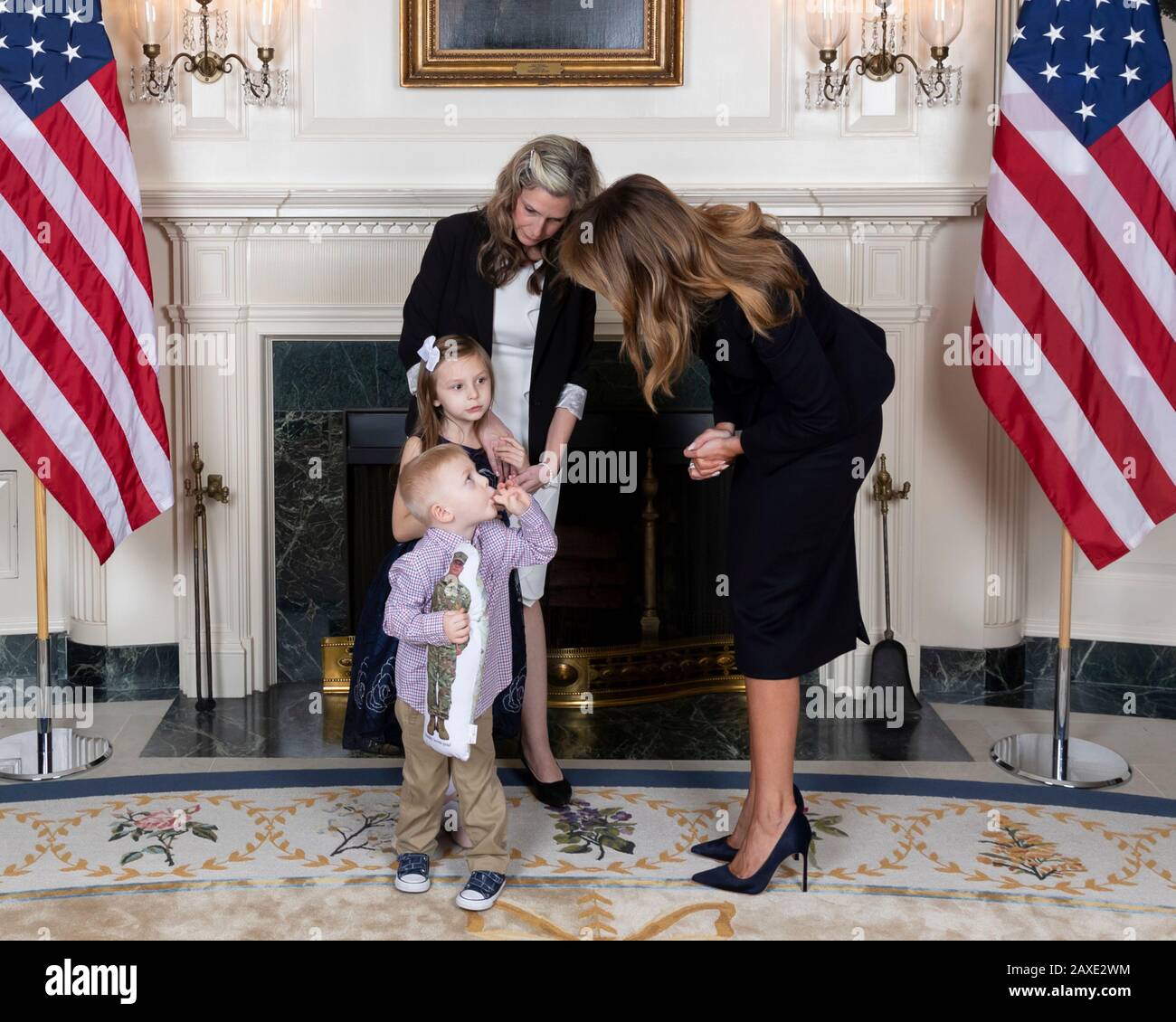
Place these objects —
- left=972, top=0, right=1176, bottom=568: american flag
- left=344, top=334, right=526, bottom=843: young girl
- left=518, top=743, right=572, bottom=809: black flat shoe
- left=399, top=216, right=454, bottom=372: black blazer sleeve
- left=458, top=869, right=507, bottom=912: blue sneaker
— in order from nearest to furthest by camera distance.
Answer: left=458, top=869, right=507, bottom=912: blue sneaker
left=344, top=334, right=526, bottom=843: young girl
left=399, top=216, right=454, bottom=372: black blazer sleeve
left=518, top=743, right=572, bottom=809: black flat shoe
left=972, top=0, right=1176, bottom=568: american flag

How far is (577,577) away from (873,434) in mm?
2117

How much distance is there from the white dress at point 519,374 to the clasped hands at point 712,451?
63 cm

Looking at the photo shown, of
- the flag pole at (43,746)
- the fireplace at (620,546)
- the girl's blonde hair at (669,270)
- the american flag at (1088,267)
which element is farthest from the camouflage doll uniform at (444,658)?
the american flag at (1088,267)

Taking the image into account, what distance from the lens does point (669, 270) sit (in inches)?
104

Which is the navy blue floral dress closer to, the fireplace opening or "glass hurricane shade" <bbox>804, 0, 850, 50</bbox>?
the fireplace opening

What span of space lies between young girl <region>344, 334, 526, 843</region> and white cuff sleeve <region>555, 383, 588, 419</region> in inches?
14.2

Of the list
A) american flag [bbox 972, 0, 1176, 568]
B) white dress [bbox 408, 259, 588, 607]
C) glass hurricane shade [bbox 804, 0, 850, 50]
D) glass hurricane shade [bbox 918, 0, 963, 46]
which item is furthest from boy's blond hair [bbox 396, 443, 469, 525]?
glass hurricane shade [bbox 918, 0, 963, 46]

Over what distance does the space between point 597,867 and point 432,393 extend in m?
1.14

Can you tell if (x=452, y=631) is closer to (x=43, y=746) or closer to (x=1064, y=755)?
(x=43, y=746)

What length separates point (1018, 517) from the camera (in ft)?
15.3

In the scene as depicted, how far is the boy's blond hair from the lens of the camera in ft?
9.25

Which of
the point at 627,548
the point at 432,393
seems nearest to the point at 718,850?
the point at 432,393

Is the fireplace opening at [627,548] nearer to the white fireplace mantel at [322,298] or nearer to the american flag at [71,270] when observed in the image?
the white fireplace mantel at [322,298]
